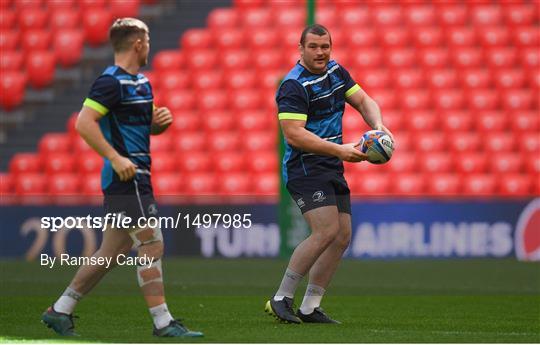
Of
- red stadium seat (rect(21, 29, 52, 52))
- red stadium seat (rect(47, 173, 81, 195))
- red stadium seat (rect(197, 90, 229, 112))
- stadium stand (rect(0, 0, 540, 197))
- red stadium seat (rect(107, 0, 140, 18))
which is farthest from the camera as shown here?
red stadium seat (rect(21, 29, 52, 52))

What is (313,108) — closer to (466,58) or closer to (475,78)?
(475,78)

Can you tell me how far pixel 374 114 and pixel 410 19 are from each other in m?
13.0

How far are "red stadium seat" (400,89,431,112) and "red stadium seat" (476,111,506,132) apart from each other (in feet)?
2.85

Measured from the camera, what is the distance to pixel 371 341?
6273mm

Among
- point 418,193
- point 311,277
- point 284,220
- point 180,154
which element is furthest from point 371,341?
point 180,154

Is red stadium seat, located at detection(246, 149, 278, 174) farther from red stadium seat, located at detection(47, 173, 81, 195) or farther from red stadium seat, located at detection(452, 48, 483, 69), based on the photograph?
red stadium seat, located at detection(452, 48, 483, 69)

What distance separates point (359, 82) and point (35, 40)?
6106 millimetres

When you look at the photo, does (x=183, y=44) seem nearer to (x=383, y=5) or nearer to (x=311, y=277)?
(x=383, y=5)

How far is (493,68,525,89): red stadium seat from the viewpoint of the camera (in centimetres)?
1923

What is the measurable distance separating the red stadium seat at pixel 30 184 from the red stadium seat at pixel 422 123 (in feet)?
19.2

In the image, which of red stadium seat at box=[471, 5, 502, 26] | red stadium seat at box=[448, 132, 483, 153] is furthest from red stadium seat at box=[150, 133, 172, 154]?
red stadium seat at box=[471, 5, 502, 26]

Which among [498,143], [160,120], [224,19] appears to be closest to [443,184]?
[498,143]

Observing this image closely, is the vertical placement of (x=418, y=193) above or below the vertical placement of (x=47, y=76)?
below

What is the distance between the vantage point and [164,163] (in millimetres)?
18625
